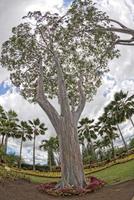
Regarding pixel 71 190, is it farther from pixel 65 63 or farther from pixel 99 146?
pixel 99 146

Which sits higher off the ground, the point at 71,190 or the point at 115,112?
the point at 115,112

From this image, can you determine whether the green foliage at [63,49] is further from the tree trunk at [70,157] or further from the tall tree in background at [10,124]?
the tall tree in background at [10,124]

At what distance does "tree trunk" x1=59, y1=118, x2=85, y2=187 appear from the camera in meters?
14.2

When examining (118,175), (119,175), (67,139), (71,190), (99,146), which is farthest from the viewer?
(99,146)

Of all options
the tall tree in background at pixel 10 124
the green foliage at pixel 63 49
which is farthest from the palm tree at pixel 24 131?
the green foliage at pixel 63 49

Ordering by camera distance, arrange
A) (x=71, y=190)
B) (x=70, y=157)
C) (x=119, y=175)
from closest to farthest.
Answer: (x=71, y=190)
(x=70, y=157)
(x=119, y=175)

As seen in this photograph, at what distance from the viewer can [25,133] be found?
152 feet

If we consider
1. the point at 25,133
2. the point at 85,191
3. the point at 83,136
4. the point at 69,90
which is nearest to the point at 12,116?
the point at 25,133

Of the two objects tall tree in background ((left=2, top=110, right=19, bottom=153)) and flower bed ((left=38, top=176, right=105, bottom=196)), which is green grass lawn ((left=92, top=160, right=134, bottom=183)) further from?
tall tree in background ((left=2, top=110, right=19, bottom=153))

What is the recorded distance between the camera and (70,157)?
14609 mm

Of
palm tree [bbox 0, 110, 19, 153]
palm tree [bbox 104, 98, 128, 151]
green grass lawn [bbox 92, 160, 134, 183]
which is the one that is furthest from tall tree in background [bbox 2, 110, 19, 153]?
green grass lawn [bbox 92, 160, 134, 183]

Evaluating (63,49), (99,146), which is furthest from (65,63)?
(99,146)

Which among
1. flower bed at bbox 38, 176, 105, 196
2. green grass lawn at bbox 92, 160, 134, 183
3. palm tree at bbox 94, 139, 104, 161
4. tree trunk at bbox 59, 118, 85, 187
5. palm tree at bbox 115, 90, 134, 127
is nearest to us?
flower bed at bbox 38, 176, 105, 196

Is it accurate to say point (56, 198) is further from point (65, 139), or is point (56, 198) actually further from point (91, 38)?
point (91, 38)
